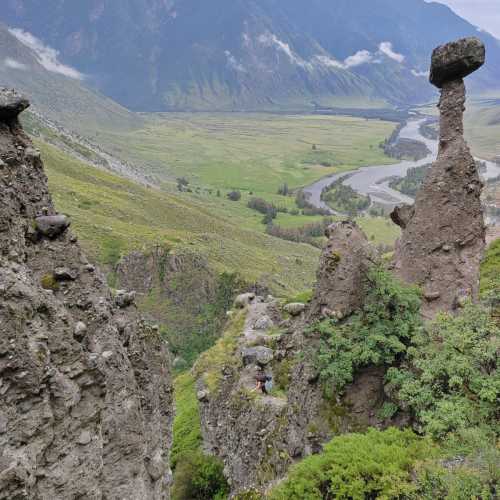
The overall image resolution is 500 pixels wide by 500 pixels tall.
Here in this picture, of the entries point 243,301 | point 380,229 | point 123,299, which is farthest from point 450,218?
point 380,229

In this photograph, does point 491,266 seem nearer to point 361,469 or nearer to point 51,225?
point 361,469

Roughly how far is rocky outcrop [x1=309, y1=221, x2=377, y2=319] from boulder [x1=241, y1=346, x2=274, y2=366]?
8847 millimetres

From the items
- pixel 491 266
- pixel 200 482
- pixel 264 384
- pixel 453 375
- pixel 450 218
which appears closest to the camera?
pixel 453 375

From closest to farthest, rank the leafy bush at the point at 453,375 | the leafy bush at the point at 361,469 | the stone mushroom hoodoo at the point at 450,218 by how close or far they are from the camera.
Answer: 1. the leafy bush at the point at 361,469
2. the leafy bush at the point at 453,375
3. the stone mushroom hoodoo at the point at 450,218

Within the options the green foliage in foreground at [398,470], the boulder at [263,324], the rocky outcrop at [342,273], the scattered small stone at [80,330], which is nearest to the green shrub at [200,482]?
the green foliage in foreground at [398,470]

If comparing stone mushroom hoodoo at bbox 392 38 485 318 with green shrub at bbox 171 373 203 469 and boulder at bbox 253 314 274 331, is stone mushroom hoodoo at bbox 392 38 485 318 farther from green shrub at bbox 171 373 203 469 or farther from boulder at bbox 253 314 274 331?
green shrub at bbox 171 373 203 469

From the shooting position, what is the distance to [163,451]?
804 inches

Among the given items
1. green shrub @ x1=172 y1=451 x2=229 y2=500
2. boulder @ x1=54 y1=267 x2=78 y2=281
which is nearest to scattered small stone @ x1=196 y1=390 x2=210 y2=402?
green shrub @ x1=172 y1=451 x2=229 y2=500

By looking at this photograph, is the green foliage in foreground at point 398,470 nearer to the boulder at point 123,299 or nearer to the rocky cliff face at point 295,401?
the rocky cliff face at point 295,401

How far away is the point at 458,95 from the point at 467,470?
22.8 meters

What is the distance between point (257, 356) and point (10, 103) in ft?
83.2

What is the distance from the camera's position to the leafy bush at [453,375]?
16875mm

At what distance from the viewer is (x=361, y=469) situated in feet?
55.2

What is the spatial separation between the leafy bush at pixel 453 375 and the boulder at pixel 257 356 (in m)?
13.6
